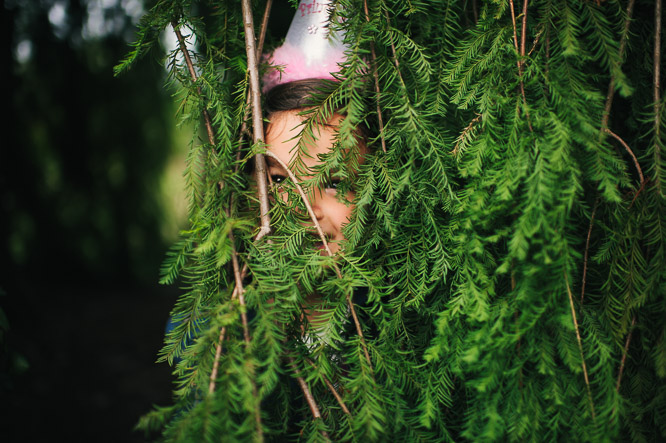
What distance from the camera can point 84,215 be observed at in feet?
16.9

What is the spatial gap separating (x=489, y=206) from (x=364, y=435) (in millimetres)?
478

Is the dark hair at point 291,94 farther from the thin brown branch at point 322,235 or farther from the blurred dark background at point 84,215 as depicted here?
the blurred dark background at point 84,215

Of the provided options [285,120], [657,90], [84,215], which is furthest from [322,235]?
[84,215]

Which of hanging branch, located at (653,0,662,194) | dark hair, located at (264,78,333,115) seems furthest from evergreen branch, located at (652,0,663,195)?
dark hair, located at (264,78,333,115)

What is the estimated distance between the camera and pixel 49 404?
9.01 feet

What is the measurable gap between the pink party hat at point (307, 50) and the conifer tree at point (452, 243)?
21 centimetres

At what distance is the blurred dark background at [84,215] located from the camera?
8.50 ft

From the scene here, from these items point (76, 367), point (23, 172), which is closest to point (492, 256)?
point (76, 367)

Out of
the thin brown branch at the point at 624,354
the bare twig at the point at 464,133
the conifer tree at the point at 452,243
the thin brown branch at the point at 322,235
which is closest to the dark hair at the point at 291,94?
the conifer tree at the point at 452,243

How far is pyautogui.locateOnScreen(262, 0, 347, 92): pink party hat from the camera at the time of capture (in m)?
1.07

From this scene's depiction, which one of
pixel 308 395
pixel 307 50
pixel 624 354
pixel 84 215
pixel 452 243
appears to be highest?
pixel 84 215

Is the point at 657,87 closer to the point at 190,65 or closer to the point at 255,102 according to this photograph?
the point at 255,102

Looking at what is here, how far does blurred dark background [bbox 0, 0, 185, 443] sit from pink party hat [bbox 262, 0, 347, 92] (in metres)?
1.17

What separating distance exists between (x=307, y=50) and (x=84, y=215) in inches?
202
